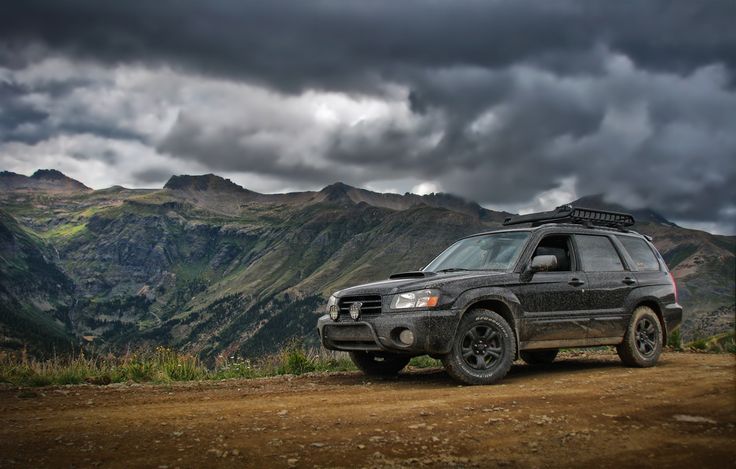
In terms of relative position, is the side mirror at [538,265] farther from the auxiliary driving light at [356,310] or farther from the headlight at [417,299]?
the auxiliary driving light at [356,310]

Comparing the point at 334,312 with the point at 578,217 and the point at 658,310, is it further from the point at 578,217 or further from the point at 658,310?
the point at 658,310

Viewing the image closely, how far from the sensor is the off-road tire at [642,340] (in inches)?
363

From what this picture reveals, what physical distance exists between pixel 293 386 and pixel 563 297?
3.90 m

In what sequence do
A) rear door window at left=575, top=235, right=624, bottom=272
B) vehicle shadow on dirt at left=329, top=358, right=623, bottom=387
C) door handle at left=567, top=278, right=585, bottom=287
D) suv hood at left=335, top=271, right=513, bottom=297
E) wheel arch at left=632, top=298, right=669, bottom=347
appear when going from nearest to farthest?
suv hood at left=335, top=271, right=513, bottom=297
vehicle shadow on dirt at left=329, top=358, right=623, bottom=387
door handle at left=567, top=278, right=585, bottom=287
rear door window at left=575, top=235, right=624, bottom=272
wheel arch at left=632, top=298, right=669, bottom=347

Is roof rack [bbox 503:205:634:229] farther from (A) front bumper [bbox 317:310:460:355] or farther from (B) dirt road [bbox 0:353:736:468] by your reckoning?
(A) front bumper [bbox 317:310:460:355]

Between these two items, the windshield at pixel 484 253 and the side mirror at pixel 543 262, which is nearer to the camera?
the side mirror at pixel 543 262

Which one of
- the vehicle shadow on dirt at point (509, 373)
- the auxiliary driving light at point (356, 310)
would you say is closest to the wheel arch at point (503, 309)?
the vehicle shadow on dirt at point (509, 373)

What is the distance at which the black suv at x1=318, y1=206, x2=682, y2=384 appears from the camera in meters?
7.63

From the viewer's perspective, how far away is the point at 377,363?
30.7 feet

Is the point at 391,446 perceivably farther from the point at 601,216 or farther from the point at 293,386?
the point at 601,216

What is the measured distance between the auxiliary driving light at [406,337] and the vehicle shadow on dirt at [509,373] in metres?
0.76

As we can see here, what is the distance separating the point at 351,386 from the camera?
26.2 ft

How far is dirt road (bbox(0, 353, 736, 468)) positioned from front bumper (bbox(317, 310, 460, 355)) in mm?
499

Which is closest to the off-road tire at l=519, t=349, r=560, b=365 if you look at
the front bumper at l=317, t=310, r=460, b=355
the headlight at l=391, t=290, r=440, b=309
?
the front bumper at l=317, t=310, r=460, b=355
